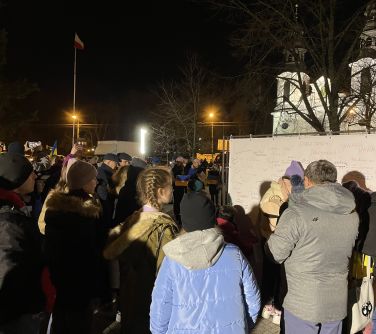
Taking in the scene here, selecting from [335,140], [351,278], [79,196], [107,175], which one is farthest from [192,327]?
[335,140]

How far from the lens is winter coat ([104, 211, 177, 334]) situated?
10.00 ft

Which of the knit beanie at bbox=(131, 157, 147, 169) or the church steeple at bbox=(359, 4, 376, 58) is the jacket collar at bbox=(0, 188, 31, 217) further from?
the church steeple at bbox=(359, 4, 376, 58)

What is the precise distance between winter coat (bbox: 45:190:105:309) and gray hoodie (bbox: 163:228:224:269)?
3.54 feet

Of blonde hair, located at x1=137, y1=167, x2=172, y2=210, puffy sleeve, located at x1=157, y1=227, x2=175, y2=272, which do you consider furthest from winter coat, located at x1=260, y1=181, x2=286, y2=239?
puffy sleeve, located at x1=157, y1=227, x2=175, y2=272

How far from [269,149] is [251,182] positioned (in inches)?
35.5

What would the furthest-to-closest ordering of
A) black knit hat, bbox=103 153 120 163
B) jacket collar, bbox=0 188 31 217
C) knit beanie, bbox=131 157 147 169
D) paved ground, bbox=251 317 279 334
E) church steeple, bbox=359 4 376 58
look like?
church steeple, bbox=359 4 376 58, black knit hat, bbox=103 153 120 163, knit beanie, bbox=131 157 147 169, paved ground, bbox=251 317 279 334, jacket collar, bbox=0 188 31 217

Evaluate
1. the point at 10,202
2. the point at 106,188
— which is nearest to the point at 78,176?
the point at 10,202

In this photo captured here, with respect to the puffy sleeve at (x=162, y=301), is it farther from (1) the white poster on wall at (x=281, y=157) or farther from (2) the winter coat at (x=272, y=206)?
(1) the white poster on wall at (x=281, y=157)

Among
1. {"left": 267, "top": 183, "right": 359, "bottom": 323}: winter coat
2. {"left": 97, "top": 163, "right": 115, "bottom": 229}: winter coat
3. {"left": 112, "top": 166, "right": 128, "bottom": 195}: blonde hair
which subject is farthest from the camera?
{"left": 112, "top": 166, "right": 128, "bottom": 195}: blonde hair

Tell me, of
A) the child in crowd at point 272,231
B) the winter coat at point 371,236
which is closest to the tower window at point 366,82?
the child in crowd at point 272,231

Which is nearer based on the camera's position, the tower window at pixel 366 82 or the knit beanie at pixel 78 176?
the knit beanie at pixel 78 176

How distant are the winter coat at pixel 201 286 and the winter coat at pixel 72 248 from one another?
1.00 meters

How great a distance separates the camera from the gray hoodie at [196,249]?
226 cm

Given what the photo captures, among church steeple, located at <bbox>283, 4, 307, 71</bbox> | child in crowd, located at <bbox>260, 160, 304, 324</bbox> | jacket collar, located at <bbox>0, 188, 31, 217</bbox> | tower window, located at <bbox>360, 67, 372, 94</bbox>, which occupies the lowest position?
child in crowd, located at <bbox>260, 160, 304, 324</bbox>
